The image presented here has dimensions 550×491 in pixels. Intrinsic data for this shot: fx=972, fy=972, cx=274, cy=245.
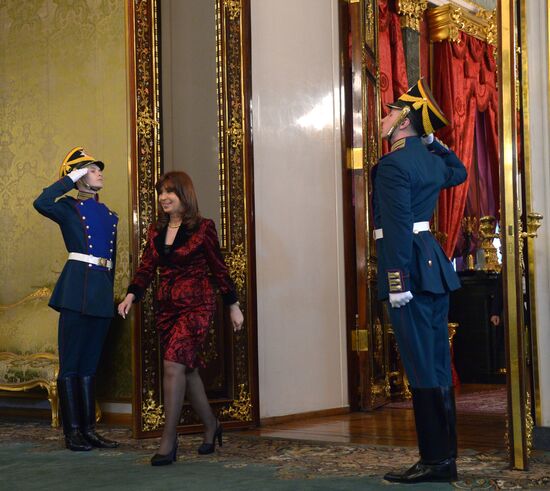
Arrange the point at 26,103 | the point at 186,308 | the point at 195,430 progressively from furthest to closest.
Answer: the point at 26,103
the point at 195,430
the point at 186,308

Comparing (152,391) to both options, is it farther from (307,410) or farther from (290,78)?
(290,78)

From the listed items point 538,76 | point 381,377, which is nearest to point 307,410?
point 381,377

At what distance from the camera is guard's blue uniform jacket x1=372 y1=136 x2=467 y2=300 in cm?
371

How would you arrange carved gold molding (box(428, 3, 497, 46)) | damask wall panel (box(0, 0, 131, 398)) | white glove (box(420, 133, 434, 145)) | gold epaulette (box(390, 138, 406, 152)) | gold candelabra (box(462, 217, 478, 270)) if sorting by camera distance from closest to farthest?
1. gold epaulette (box(390, 138, 406, 152))
2. white glove (box(420, 133, 434, 145))
3. damask wall panel (box(0, 0, 131, 398))
4. carved gold molding (box(428, 3, 497, 46))
5. gold candelabra (box(462, 217, 478, 270))

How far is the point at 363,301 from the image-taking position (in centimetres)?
671

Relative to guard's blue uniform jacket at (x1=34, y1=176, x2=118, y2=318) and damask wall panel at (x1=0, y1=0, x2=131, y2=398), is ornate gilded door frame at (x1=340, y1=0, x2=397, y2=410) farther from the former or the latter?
guard's blue uniform jacket at (x1=34, y1=176, x2=118, y2=318)

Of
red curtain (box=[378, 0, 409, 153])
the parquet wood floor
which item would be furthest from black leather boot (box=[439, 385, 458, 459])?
red curtain (box=[378, 0, 409, 153])

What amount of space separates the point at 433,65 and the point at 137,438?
5.55 meters

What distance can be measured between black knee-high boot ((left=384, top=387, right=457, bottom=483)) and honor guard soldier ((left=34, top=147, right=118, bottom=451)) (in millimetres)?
1879

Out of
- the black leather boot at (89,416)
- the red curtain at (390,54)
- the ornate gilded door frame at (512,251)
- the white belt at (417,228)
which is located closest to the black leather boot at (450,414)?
the ornate gilded door frame at (512,251)

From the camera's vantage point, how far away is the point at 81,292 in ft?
16.6

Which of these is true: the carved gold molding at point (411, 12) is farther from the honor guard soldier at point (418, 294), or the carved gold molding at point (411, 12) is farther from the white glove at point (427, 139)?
the honor guard soldier at point (418, 294)

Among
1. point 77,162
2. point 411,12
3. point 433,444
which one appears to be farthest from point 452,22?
point 433,444

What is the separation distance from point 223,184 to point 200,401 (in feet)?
5.33
